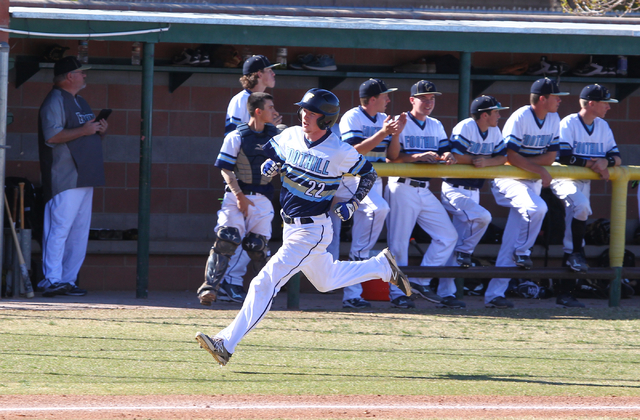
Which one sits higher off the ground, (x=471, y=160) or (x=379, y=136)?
(x=379, y=136)

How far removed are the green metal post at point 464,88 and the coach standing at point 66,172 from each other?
10.3 ft

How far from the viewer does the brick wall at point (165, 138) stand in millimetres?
8758

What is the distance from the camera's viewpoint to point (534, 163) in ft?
24.6

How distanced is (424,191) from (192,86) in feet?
9.97

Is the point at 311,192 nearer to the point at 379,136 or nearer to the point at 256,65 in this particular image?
the point at 379,136

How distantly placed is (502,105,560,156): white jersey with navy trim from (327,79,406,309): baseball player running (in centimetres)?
113

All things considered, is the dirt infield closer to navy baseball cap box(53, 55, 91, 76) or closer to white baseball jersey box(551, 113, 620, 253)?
white baseball jersey box(551, 113, 620, 253)

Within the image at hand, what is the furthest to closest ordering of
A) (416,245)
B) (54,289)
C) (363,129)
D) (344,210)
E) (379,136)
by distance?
(416,245)
(54,289)
(363,129)
(379,136)
(344,210)

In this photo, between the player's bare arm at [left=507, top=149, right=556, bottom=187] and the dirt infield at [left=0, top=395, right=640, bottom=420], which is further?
the player's bare arm at [left=507, top=149, right=556, bottom=187]

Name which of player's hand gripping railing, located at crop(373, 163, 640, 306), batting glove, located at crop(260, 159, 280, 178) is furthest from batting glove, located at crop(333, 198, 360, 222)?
player's hand gripping railing, located at crop(373, 163, 640, 306)

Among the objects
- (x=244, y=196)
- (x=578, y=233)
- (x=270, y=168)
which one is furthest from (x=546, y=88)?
(x=270, y=168)

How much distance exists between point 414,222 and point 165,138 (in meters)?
3.10

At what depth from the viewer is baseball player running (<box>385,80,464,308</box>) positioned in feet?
24.0

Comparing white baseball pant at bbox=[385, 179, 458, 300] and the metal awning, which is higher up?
the metal awning
